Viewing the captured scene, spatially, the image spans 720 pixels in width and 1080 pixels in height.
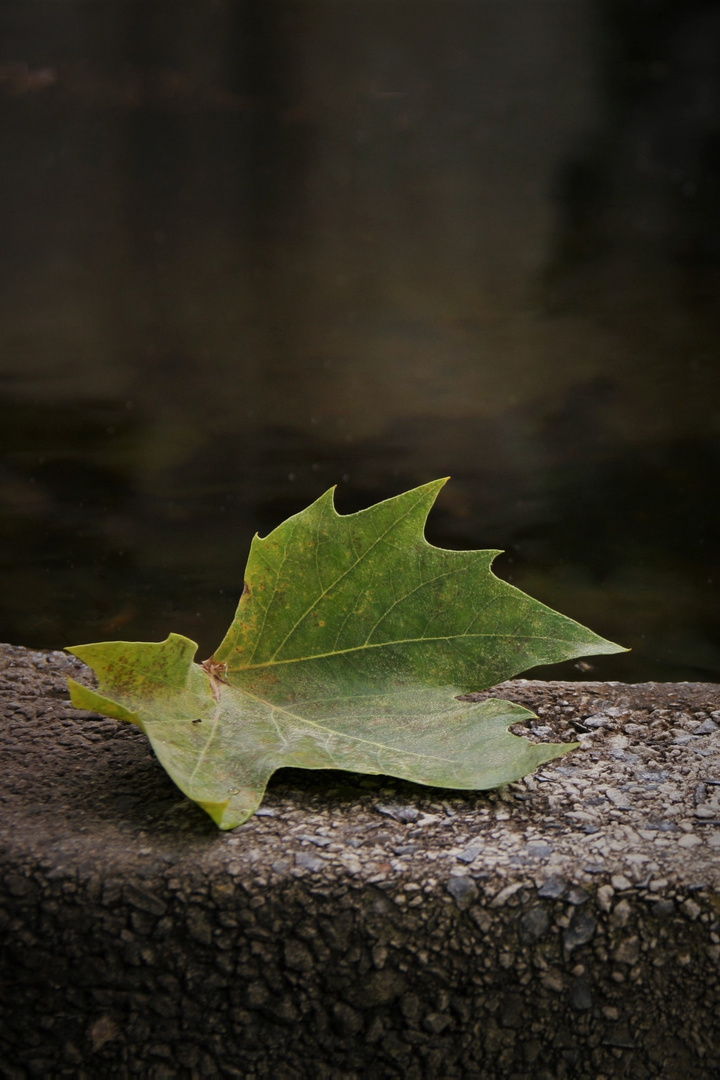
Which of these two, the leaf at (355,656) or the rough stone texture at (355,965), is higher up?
the leaf at (355,656)

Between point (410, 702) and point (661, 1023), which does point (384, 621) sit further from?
point (661, 1023)

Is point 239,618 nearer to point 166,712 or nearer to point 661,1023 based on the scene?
point 166,712

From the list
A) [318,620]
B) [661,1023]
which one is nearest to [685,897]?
[661,1023]

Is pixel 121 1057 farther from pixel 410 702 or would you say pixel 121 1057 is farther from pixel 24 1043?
pixel 410 702

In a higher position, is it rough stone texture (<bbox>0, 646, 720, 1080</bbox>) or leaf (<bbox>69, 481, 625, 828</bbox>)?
leaf (<bbox>69, 481, 625, 828</bbox>)

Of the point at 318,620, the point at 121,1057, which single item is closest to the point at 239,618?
the point at 318,620
